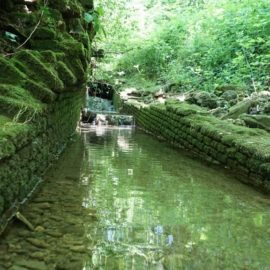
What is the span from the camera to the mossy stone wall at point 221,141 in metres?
6.30

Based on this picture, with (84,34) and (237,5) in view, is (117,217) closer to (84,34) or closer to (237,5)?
(84,34)

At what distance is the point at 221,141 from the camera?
7734mm

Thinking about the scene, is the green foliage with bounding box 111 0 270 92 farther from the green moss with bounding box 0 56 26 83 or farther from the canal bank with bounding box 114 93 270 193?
the green moss with bounding box 0 56 26 83

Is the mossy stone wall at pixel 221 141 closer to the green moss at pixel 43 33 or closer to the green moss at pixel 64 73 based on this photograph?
the green moss at pixel 64 73

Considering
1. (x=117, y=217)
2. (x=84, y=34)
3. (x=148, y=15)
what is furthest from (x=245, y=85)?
(x=148, y=15)

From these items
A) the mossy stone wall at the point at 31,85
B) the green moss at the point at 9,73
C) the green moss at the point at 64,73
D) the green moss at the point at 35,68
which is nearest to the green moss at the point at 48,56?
the mossy stone wall at the point at 31,85

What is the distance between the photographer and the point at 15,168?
163 inches

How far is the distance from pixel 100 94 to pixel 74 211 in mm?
23371

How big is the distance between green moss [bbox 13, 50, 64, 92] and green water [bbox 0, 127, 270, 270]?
148 centimetres

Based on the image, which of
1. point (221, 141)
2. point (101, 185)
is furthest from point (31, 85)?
point (221, 141)

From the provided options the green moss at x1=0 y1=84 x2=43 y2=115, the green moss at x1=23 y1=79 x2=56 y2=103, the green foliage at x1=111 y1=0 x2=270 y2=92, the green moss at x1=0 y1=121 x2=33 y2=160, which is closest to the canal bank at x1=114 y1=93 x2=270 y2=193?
the green moss at x1=23 y1=79 x2=56 y2=103

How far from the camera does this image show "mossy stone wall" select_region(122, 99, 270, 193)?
6.30 metres

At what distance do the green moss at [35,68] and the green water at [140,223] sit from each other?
1.48 metres

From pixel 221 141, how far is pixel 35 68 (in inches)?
148
